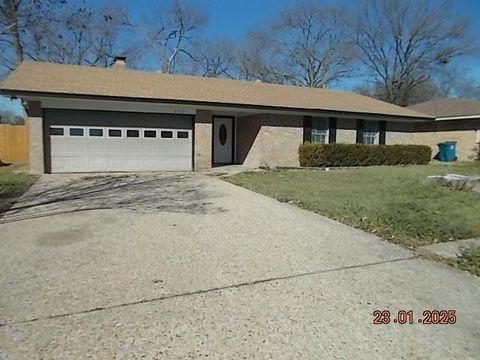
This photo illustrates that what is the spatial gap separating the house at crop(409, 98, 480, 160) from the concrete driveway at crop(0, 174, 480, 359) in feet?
62.3

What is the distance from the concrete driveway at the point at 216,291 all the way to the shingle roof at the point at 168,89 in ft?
27.4

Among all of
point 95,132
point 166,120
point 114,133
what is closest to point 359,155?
point 166,120

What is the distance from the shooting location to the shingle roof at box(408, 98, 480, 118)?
2184 centimetres

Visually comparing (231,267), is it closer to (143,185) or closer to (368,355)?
(368,355)

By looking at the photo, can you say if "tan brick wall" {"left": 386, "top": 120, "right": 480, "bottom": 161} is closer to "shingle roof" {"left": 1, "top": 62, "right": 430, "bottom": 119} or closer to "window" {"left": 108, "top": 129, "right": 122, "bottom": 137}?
"shingle roof" {"left": 1, "top": 62, "right": 430, "bottom": 119}

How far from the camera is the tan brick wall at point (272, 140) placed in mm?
16688

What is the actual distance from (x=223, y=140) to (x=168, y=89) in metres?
4.01

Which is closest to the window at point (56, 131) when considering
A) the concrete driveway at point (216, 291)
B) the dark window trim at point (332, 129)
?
the concrete driveway at point (216, 291)

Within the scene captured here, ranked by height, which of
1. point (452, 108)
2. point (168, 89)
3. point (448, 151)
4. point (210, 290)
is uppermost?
point (452, 108)

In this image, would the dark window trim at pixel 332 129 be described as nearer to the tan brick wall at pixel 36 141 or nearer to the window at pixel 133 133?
the window at pixel 133 133

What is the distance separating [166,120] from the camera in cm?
1514

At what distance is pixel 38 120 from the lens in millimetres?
13125

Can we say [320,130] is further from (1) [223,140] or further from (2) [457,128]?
(2) [457,128]

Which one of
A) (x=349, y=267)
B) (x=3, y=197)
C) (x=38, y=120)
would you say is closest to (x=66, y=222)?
(x=3, y=197)
